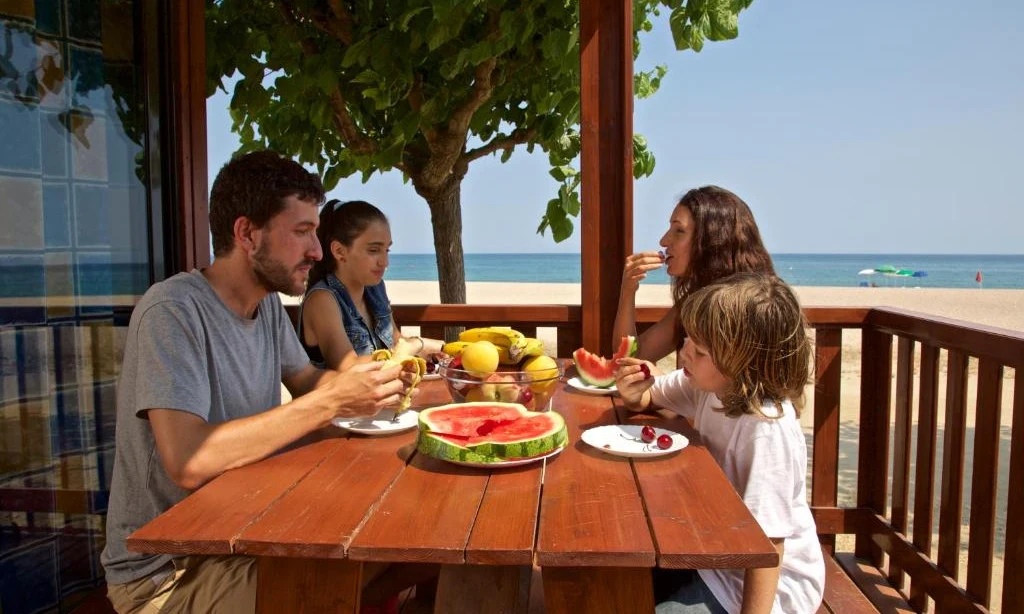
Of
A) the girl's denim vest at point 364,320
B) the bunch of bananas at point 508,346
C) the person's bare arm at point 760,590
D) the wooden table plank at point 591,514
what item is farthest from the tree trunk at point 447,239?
the person's bare arm at point 760,590

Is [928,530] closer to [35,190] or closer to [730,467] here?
[730,467]

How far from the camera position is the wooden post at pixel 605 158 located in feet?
10.6

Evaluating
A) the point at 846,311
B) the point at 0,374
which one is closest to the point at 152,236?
the point at 0,374

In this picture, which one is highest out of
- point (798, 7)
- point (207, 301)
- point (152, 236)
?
point (798, 7)

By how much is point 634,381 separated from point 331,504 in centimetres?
106

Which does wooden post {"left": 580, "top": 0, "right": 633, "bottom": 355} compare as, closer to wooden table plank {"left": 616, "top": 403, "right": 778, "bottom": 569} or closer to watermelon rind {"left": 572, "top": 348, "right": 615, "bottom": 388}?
watermelon rind {"left": 572, "top": 348, "right": 615, "bottom": 388}

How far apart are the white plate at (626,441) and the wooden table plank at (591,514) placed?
0.07 ft

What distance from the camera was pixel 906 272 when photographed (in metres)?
47.7

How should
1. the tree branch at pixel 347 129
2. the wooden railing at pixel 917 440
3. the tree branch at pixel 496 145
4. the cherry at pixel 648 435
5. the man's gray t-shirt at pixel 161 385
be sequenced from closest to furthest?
the man's gray t-shirt at pixel 161 385 < the cherry at pixel 648 435 < the wooden railing at pixel 917 440 < the tree branch at pixel 347 129 < the tree branch at pixel 496 145

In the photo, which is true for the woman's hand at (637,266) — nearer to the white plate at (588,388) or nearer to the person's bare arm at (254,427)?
the white plate at (588,388)

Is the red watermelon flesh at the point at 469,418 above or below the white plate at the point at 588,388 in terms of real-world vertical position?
above

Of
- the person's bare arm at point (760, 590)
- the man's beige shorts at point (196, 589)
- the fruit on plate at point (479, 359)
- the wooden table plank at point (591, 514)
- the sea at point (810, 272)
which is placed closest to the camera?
the wooden table plank at point (591, 514)

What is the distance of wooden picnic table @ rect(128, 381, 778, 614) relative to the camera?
1104mm

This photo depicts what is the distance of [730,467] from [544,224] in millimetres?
2955
